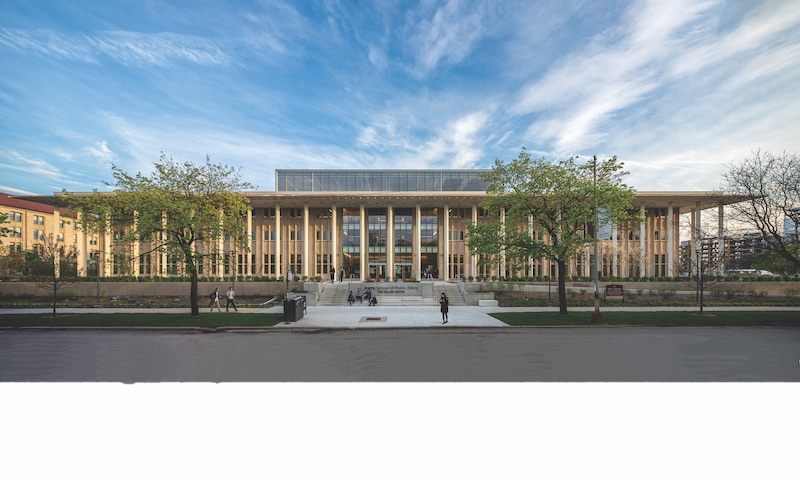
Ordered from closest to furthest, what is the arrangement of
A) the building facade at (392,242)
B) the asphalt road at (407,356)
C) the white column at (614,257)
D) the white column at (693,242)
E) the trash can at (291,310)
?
the asphalt road at (407,356) < the trash can at (291,310) < the white column at (693,242) < the white column at (614,257) < the building facade at (392,242)

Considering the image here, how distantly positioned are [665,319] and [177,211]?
95.3 feet

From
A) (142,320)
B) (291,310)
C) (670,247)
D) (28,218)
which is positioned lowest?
(142,320)

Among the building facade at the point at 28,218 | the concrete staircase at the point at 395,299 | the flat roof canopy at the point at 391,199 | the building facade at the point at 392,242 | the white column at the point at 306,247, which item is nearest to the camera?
the concrete staircase at the point at 395,299

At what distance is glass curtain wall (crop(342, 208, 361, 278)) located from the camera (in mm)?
45250

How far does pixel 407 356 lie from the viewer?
11.6 m

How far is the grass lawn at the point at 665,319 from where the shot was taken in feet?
58.6

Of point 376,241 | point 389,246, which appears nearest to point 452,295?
point 389,246

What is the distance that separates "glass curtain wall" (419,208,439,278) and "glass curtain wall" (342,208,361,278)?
8.85m

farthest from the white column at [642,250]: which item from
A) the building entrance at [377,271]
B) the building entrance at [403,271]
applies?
the building entrance at [377,271]

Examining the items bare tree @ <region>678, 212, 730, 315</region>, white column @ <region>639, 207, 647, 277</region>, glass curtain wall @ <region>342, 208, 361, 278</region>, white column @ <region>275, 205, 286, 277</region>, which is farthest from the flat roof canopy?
bare tree @ <region>678, 212, 730, 315</region>

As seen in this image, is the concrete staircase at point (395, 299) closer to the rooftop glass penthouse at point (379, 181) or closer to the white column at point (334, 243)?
the white column at point (334, 243)

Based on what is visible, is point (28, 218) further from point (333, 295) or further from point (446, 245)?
point (446, 245)

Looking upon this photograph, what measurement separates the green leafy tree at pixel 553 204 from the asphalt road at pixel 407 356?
5297mm

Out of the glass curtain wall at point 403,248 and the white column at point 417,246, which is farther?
the glass curtain wall at point 403,248
